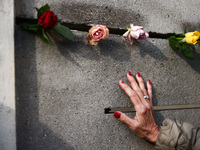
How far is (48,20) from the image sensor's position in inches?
50.3

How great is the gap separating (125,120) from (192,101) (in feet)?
2.23

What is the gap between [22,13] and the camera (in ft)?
4.68

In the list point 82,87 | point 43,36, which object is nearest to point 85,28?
point 43,36

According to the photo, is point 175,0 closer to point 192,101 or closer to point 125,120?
point 192,101

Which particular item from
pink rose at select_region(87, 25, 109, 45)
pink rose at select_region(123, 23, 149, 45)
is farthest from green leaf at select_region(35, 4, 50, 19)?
pink rose at select_region(123, 23, 149, 45)

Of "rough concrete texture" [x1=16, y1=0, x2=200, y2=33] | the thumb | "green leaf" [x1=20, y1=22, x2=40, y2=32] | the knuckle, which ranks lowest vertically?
the thumb

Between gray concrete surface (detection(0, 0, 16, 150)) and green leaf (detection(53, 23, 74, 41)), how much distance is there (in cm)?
28

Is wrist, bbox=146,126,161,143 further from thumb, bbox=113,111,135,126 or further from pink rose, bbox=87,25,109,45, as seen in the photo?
Answer: pink rose, bbox=87,25,109,45

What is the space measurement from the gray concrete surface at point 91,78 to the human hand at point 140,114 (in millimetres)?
72

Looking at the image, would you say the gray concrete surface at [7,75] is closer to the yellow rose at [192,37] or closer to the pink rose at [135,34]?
the pink rose at [135,34]

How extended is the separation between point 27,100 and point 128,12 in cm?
101

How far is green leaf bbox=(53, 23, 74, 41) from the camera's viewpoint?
1.42 metres

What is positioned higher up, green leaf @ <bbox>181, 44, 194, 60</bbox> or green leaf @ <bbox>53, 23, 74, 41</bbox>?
green leaf @ <bbox>53, 23, 74, 41</bbox>

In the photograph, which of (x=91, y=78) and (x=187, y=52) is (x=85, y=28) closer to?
(x=91, y=78)
